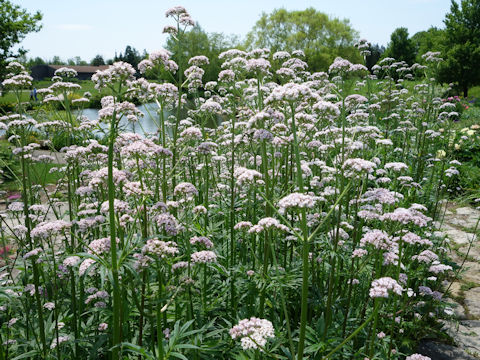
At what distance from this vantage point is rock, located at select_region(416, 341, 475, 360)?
151 inches

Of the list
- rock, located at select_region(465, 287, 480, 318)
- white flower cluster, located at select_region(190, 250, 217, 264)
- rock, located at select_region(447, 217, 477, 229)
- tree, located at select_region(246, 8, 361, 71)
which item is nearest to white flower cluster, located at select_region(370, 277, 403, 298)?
white flower cluster, located at select_region(190, 250, 217, 264)

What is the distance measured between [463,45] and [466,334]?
96.2ft

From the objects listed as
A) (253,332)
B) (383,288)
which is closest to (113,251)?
(253,332)

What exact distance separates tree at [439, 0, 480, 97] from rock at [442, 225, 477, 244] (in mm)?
23623

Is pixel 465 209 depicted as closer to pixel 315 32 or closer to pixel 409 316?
pixel 409 316

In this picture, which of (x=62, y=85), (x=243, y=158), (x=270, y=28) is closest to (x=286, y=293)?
(x=243, y=158)

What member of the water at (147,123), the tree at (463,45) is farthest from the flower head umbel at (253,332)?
the tree at (463,45)

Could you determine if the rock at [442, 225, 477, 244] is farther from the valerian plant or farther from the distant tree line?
the distant tree line

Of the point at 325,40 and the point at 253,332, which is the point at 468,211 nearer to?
the point at 253,332

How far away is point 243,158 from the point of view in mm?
6305

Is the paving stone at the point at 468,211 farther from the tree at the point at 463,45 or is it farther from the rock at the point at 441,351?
the tree at the point at 463,45

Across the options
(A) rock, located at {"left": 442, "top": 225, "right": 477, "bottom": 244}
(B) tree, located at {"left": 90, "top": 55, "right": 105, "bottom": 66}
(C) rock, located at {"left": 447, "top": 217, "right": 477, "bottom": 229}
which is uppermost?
(B) tree, located at {"left": 90, "top": 55, "right": 105, "bottom": 66}

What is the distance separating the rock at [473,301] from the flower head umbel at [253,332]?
3.98 meters

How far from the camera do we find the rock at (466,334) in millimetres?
4000
